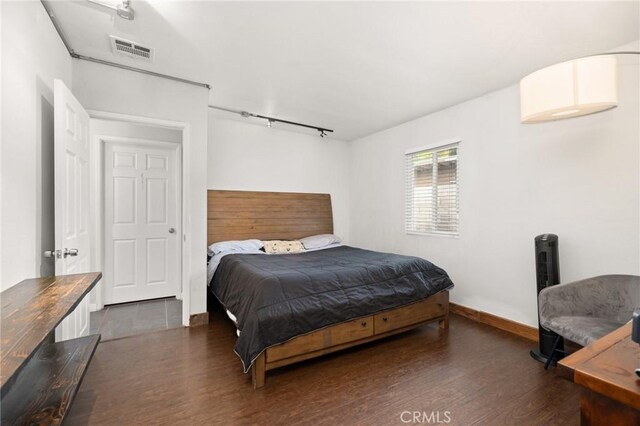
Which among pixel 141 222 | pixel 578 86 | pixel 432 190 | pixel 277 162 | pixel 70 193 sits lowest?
pixel 141 222

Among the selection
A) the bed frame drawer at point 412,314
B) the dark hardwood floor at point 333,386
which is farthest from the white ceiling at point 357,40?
the dark hardwood floor at point 333,386

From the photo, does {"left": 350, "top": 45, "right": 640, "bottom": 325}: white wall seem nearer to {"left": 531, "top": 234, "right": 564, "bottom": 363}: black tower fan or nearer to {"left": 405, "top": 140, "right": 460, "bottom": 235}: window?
{"left": 405, "top": 140, "right": 460, "bottom": 235}: window

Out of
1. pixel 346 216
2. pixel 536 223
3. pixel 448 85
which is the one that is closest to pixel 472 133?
pixel 448 85

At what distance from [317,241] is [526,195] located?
267 centimetres

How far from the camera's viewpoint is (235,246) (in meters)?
3.79

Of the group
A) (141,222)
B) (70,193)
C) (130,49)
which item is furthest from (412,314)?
(141,222)

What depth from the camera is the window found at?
364 centimetres

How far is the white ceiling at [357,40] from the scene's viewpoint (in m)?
1.95

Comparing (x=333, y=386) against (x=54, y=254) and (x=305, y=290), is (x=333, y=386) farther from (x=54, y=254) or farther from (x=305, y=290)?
(x=54, y=254)

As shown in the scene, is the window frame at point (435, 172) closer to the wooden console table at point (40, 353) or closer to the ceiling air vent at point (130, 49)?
the ceiling air vent at point (130, 49)

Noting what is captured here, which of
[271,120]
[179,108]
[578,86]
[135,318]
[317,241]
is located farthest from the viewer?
[317,241]

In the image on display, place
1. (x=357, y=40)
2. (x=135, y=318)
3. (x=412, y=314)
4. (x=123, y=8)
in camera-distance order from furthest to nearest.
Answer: (x=135, y=318) < (x=412, y=314) < (x=357, y=40) < (x=123, y=8)

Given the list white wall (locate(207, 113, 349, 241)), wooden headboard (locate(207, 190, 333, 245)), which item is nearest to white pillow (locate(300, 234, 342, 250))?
wooden headboard (locate(207, 190, 333, 245))

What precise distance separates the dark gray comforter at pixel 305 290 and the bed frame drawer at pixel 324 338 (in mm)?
64
